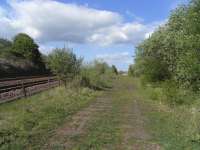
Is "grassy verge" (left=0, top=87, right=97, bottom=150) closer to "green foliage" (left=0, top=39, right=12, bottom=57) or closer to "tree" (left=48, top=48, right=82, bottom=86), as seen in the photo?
"tree" (left=48, top=48, right=82, bottom=86)

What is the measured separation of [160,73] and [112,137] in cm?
2476

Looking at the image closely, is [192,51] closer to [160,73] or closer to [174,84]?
[174,84]

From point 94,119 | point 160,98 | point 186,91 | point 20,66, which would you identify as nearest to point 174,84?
point 160,98

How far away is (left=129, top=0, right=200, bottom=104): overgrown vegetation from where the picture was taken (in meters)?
16.5

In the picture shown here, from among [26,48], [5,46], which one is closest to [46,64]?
[26,48]

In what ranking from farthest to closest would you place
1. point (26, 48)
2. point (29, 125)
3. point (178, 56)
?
point (26, 48) < point (178, 56) < point (29, 125)

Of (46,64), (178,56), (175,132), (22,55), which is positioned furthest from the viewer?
(22,55)

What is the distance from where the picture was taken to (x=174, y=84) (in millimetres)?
25406

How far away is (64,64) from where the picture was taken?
34.6m

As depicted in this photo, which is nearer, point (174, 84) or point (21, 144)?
point (21, 144)

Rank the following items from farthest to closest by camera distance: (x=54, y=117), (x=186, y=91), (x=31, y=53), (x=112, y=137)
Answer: (x=31, y=53) → (x=186, y=91) → (x=54, y=117) → (x=112, y=137)

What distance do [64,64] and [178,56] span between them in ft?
53.9

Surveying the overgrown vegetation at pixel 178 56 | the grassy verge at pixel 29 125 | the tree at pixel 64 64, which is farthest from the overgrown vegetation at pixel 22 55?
the grassy verge at pixel 29 125

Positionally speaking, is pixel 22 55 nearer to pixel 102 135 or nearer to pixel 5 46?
pixel 5 46
